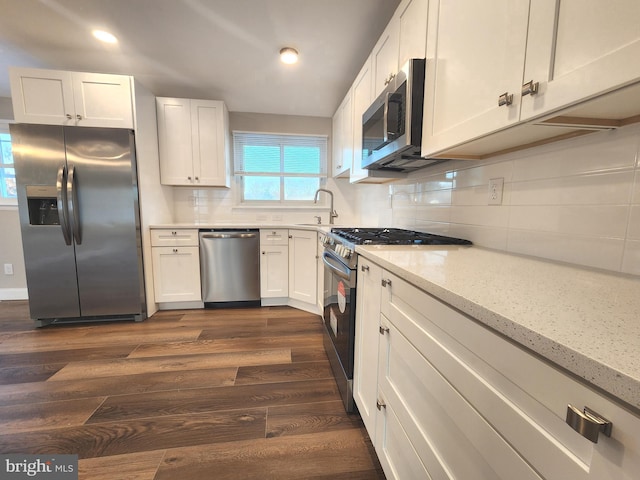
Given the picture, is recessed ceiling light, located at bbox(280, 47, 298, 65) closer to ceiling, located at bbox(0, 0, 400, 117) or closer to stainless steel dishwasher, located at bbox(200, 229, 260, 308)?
ceiling, located at bbox(0, 0, 400, 117)

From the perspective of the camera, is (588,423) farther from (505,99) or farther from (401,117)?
(401,117)

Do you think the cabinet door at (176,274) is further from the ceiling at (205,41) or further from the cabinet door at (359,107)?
the cabinet door at (359,107)

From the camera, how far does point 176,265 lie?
2.73 metres

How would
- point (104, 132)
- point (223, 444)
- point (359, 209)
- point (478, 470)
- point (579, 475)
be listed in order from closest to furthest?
1. point (579, 475)
2. point (478, 470)
3. point (223, 444)
4. point (104, 132)
5. point (359, 209)

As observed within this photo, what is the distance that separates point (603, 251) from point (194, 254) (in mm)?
2943

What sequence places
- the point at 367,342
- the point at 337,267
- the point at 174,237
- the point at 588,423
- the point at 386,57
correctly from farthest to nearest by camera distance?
the point at 174,237 < the point at 386,57 < the point at 337,267 < the point at 367,342 < the point at 588,423

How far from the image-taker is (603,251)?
0.83 meters

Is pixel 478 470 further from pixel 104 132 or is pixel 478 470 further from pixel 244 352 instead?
pixel 104 132

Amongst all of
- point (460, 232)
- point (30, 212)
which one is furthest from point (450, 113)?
point (30, 212)

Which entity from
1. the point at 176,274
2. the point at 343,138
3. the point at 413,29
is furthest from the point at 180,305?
the point at 413,29

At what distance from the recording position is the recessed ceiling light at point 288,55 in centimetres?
205

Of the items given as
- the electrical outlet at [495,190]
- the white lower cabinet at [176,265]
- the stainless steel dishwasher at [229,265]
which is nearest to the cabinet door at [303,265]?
the stainless steel dishwasher at [229,265]

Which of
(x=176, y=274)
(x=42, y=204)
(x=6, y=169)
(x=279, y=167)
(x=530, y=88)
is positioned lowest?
(x=176, y=274)

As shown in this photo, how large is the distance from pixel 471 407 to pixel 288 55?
248 cm
